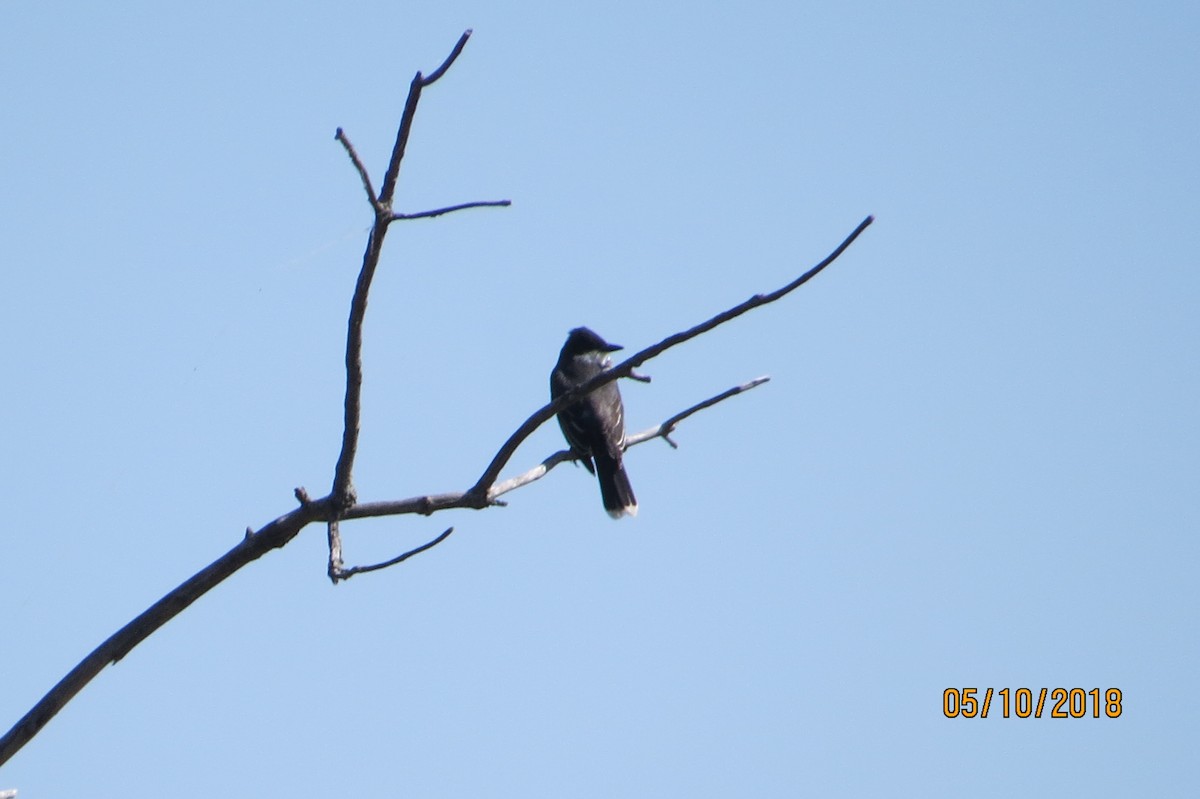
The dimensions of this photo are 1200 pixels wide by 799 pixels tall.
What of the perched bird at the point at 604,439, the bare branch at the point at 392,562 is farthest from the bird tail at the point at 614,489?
the bare branch at the point at 392,562

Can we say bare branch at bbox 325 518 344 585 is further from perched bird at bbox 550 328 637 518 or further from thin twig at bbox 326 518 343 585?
perched bird at bbox 550 328 637 518

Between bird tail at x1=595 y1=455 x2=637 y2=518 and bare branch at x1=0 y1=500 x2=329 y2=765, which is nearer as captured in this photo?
bare branch at x1=0 y1=500 x2=329 y2=765

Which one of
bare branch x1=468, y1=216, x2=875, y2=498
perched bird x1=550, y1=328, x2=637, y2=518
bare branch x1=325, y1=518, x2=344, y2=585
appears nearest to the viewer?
bare branch x1=468, y1=216, x2=875, y2=498

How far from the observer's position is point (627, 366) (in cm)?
371

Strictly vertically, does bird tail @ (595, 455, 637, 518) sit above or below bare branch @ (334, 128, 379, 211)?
above

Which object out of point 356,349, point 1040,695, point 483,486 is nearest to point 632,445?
point 483,486

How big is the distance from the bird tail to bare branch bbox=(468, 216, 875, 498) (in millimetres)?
4692

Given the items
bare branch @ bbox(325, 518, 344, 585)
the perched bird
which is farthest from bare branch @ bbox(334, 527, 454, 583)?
the perched bird

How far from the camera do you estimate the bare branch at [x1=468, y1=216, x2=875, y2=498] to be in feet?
11.4

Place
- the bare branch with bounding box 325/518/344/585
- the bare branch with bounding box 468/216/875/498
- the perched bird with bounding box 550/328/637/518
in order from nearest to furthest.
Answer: the bare branch with bounding box 468/216/875/498, the bare branch with bounding box 325/518/344/585, the perched bird with bounding box 550/328/637/518

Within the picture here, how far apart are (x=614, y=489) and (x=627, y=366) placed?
4.99 meters

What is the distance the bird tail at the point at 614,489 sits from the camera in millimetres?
8648

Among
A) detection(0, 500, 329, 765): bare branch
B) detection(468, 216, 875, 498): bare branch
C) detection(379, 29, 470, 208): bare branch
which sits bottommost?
detection(0, 500, 329, 765): bare branch

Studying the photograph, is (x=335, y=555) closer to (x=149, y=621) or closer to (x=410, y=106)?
(x=149, y=621)
